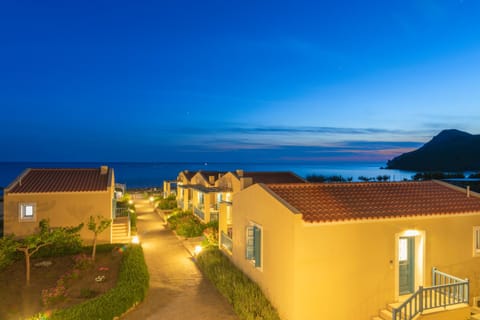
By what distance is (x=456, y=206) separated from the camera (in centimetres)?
1099

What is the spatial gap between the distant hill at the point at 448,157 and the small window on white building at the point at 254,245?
89.2 meters

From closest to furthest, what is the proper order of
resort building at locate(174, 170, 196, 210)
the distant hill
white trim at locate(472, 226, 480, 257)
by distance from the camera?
white trim at locate(472, 226, 480, 257)
resort building at locate(174, 170, 196, 210)
the distant hill

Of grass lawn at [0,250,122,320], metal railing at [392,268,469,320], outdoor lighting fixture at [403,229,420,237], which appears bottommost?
grass lawn at [0,250,122,320]

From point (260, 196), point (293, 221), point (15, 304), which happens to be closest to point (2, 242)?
point (15, 304)

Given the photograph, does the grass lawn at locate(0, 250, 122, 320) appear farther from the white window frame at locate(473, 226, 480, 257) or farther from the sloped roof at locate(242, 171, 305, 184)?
the white window frame at locate(473, 226, 480, 257)

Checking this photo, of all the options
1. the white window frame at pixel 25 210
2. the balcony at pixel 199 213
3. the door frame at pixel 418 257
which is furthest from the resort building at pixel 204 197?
the door frame at pixel 418 257

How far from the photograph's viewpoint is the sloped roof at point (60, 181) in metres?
17.4

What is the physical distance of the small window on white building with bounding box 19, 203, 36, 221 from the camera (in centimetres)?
1689

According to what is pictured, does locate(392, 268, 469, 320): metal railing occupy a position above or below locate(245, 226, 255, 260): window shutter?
below

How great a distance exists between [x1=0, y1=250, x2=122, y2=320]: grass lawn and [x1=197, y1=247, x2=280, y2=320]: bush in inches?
156

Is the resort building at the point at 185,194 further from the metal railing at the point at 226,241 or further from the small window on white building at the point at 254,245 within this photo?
the small window on white building at the point at 254,245

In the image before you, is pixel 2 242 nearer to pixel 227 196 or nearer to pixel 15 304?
pixel 15 304

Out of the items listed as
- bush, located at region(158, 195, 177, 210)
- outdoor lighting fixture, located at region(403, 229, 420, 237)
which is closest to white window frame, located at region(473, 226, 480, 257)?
outdoor lighting fixture, located at region(403, 229, 420, 237)

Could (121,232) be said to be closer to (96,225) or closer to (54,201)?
(96,225)
